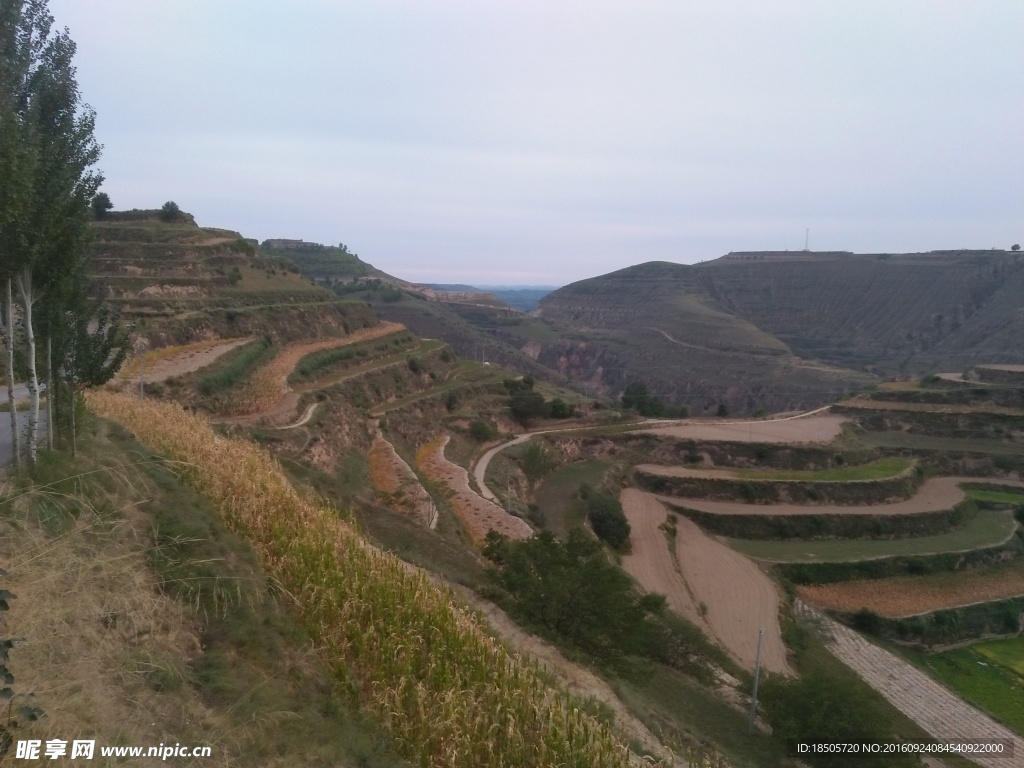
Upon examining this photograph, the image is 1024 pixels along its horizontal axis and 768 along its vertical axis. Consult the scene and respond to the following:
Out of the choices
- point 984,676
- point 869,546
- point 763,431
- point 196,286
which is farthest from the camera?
point 763,431

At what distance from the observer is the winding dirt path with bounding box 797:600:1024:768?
18.0 m

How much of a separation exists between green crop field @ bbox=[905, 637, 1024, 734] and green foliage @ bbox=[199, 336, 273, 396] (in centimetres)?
2750

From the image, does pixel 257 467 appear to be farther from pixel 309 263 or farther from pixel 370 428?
pixel 309 263

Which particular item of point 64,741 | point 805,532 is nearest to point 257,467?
point 64,741

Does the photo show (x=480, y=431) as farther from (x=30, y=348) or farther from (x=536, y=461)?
(x=30, y=348)

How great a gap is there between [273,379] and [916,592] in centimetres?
2914

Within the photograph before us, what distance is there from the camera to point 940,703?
20000 mm

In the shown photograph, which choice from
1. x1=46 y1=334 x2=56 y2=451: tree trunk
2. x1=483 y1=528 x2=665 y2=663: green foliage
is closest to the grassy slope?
x1=46 y1=334 x2=56 y2=451: tree trunk

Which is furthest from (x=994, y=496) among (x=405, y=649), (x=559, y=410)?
(x=405, y=649)

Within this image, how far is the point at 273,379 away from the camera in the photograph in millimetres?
28188

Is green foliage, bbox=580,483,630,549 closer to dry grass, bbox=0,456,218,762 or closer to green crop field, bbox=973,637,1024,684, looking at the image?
green crop field, bbox=973,637,1024,684

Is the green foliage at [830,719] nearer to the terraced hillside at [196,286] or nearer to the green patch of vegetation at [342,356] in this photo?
the green patch of vegetation at [342,356]

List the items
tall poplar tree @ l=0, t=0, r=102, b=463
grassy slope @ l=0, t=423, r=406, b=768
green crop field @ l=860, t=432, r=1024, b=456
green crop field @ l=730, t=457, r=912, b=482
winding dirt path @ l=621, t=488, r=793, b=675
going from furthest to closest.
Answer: green crop field @ l=860, t=432, r=1024, b=456 < green crop field @ l=730, t=457, r=912, b=482 < winding dirt path @ l=621, t=488, r=793, b=675 < tall poplar tree @ l=0, t=0, r=102, b=463 < grassy slope @ l=0, t=423, r=406, b=768

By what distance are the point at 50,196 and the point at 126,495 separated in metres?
3.67
